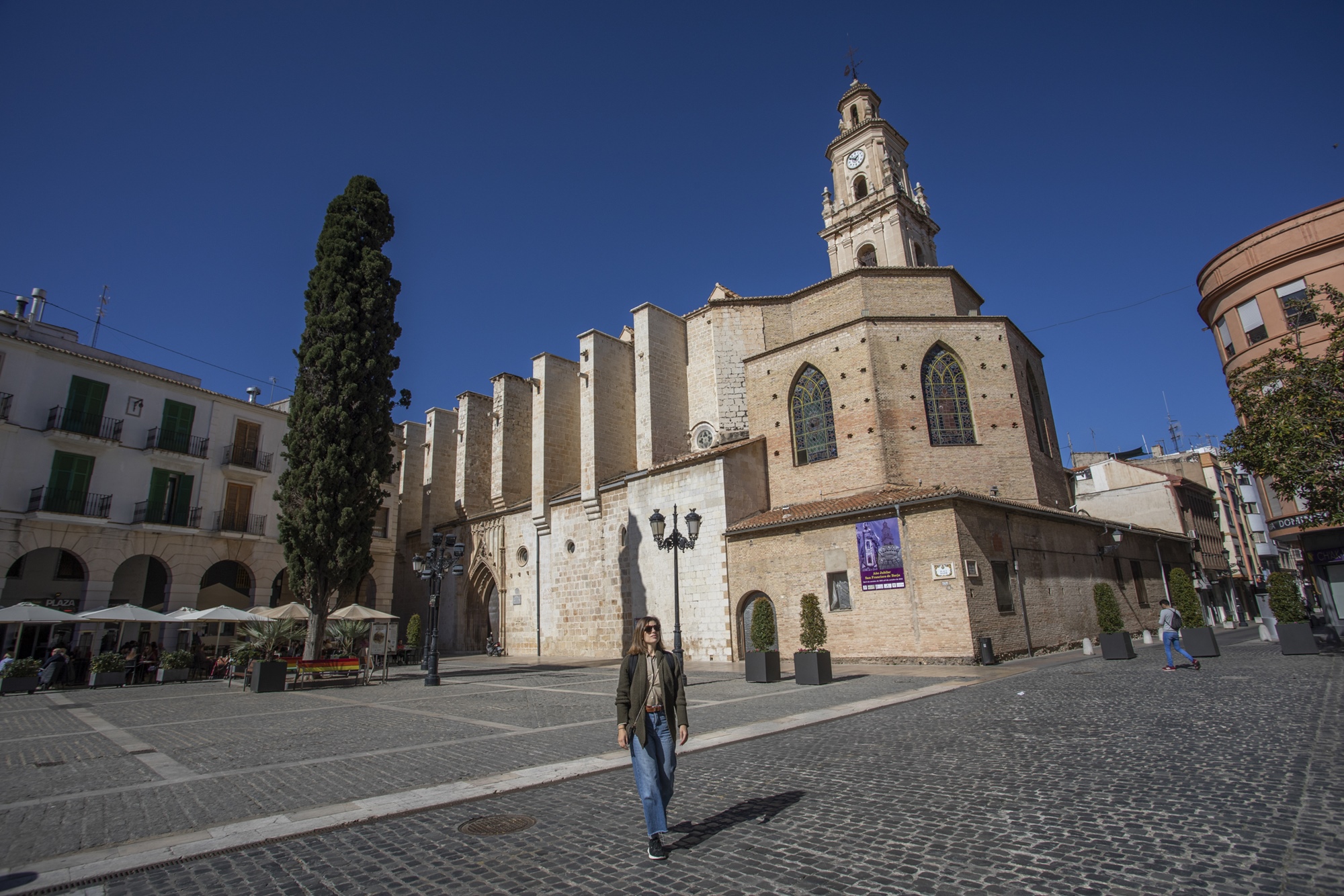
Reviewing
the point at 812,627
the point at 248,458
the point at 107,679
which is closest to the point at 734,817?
the point at 812,627

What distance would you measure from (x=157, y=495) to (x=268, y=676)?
1062cm

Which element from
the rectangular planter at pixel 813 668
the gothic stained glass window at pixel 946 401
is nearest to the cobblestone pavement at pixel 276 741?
the rectangular planter at pixel 813 668

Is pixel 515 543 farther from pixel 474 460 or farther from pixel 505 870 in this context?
pixel 505 870

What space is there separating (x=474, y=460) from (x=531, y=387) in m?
4.49

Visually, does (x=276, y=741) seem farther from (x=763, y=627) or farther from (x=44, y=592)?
(x=44, y=592)

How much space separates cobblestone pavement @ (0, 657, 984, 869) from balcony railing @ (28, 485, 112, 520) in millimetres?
6527

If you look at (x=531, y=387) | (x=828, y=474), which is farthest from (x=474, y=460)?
(x=828, y=474)

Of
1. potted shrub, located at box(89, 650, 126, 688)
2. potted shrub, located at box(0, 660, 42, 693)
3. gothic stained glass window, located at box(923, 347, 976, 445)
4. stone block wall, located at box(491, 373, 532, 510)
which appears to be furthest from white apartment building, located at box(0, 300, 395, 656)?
gothic stained glass window, located at box(923, 347, 976, 445)

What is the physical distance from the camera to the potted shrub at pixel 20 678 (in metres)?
15.2

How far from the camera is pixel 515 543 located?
91.3ft

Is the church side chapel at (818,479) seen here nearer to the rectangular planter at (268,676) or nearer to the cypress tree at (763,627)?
the cypress tree at (763,627)

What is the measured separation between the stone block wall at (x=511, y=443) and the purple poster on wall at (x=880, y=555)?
55.9 ft

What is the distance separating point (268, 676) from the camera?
49.6ft

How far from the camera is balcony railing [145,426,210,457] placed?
2166 cm
